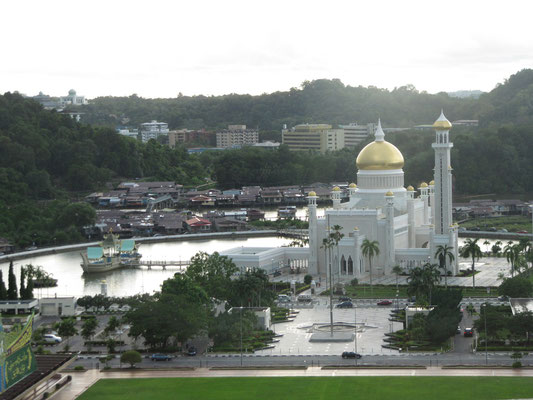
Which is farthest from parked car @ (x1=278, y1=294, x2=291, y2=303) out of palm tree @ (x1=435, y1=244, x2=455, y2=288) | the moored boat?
the moored boat

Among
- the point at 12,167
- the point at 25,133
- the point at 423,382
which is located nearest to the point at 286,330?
the point at 423,382

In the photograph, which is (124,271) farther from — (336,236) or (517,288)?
(517,288)

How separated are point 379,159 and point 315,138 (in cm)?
8978

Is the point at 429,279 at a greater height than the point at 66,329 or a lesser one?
greater

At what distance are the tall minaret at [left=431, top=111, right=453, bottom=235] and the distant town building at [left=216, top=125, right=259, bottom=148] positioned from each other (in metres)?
107

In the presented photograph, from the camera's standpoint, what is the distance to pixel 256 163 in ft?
419

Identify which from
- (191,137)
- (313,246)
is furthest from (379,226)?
(191,137)

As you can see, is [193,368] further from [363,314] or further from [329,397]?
[363,314]

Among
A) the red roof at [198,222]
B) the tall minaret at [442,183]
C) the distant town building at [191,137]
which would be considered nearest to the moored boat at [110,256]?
the red roof at [198,222]

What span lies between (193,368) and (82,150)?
8163 cm

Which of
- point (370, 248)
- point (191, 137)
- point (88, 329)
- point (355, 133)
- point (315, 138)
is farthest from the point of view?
point (191, 137)

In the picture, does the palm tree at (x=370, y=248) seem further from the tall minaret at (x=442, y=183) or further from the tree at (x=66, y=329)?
the tree at (x=66, y=329)

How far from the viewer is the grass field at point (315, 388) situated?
1516 inches

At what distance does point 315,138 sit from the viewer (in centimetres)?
15862
